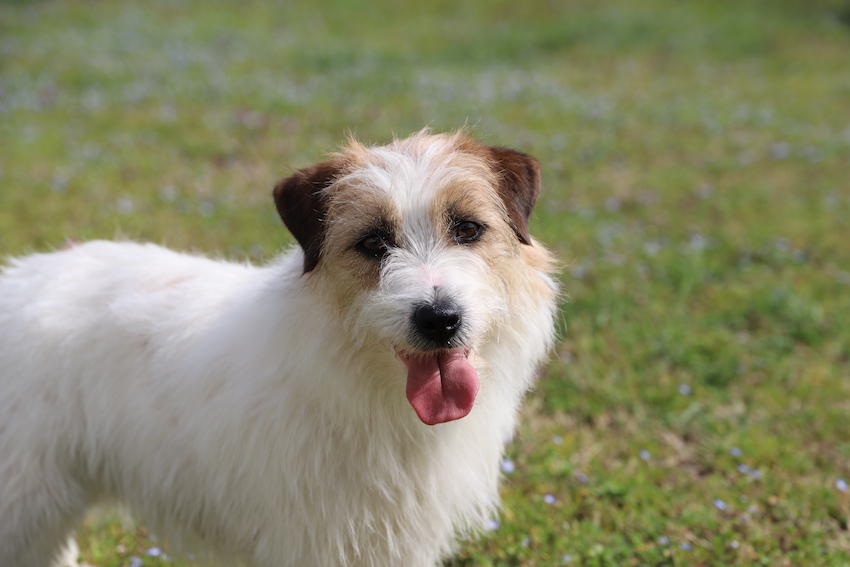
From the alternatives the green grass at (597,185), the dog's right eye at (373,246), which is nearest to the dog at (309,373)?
the dog's right eye at (373,246)

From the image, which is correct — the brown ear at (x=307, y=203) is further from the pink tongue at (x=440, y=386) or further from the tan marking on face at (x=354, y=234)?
the pink tongue at (x=440, y=386)

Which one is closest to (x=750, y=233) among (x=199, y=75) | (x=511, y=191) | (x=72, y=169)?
(x=511, y=191)

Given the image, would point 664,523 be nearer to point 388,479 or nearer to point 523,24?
point 388,479

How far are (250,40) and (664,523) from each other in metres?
13.4

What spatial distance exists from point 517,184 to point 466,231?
345mm

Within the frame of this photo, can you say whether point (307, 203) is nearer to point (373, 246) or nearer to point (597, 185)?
point (373, 246)

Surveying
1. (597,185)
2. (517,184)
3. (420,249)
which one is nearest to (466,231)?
(420,249)

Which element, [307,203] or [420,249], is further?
[307,203]

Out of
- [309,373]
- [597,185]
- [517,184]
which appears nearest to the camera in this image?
[309,373]

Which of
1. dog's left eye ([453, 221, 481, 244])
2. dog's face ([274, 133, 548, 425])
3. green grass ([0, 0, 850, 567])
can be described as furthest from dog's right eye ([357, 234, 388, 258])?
green grass ([0, 0, 850, 567])

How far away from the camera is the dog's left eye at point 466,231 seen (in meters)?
2.60

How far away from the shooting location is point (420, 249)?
2.51 m

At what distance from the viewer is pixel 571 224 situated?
6.95 m

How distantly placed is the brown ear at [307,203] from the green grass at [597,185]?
92 centimetres
